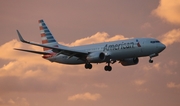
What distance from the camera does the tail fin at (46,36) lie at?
10926cm

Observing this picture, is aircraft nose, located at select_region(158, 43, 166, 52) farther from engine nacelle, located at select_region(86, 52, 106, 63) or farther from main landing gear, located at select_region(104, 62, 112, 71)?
main landing gear, located at select_region(104, 62, 112, 71)

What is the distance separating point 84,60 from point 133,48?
11232 millimetres

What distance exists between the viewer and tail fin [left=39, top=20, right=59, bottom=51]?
109262 millimetres

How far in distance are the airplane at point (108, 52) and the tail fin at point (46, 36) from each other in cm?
540

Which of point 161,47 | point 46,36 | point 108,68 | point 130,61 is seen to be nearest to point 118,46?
point 161,47

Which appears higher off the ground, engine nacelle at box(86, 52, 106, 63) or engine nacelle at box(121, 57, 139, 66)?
engine nacelle at box(121, 57, 139, 66)

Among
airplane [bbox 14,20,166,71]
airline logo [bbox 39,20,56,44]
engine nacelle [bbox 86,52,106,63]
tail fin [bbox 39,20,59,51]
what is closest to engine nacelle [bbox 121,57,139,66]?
airplane [bbox 14,20,166,71]

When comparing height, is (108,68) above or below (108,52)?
above

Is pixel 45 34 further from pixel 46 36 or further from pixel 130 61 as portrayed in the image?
pixel 130 61

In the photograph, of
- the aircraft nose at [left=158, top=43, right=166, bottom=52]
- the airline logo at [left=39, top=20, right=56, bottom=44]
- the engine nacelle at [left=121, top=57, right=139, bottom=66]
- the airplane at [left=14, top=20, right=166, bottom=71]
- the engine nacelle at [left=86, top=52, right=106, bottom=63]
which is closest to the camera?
the airplane at [left=14, top=20, right=166, bottom=71]

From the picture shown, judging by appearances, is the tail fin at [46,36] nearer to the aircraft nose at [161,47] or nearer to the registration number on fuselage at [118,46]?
the registration number on fuselage at [118,46]

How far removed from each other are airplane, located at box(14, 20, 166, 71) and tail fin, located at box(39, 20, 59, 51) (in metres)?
5.40

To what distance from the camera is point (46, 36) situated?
111m

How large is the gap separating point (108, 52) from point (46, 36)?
70.5ft
